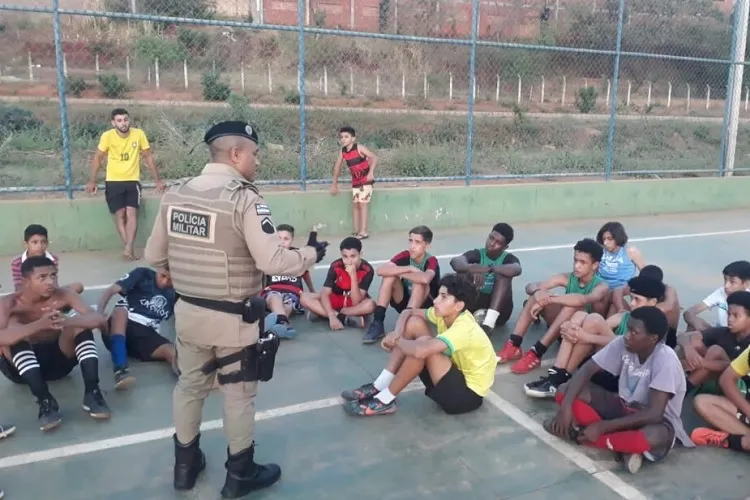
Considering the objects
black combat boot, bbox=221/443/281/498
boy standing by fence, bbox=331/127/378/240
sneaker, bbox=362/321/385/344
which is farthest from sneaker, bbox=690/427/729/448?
boy standing by fence, bbox=331/127/378/240

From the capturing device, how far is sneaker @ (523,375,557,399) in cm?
477

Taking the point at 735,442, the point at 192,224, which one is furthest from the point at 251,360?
the point at 735,442

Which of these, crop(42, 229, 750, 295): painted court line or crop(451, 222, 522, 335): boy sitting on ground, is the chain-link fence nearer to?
crop(42, 229, 750, 295): painted court line

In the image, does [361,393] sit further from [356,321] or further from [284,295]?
[284,295]

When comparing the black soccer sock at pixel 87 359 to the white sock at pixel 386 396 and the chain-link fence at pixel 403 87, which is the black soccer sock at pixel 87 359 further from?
the chain-link fence at pixel 403 87

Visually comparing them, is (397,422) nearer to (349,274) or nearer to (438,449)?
(438,449)

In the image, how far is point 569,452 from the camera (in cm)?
Answer: 412

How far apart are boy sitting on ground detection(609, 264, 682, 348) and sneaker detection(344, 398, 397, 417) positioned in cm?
199

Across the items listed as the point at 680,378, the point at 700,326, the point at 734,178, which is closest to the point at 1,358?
the point at 680,378

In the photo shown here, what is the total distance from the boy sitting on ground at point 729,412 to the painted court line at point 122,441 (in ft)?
7.60

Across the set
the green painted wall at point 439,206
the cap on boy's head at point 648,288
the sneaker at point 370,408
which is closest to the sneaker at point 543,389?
the cap on boy's head at point 648,288

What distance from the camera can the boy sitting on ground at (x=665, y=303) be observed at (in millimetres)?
5050

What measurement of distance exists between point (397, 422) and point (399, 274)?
5.48 feet

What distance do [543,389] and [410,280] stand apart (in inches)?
62.5
